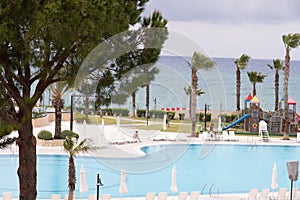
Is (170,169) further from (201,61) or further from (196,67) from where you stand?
(201,61)

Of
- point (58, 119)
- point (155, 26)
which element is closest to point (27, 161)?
point (155, 26)

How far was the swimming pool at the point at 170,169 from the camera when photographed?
17.0 metres

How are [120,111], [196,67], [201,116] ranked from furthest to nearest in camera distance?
[201,116] < [120,111] < [196,67]

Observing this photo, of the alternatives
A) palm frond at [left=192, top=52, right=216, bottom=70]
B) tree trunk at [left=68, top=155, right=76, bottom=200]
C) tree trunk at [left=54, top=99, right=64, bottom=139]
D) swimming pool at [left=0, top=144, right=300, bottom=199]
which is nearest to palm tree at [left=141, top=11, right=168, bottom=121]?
tree trunk at [left=68, top=155, right=76, bottom=200]

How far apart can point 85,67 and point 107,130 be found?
649 inches

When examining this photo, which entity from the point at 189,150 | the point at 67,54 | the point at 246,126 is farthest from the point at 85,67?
the point at 246,126

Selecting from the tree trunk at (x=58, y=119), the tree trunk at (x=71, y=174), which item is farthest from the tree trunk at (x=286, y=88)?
the tree trunk at (x=71, y=174)

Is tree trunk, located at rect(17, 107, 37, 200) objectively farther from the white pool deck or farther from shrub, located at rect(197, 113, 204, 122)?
shrub, located at rect(197, 113, 204, 122)

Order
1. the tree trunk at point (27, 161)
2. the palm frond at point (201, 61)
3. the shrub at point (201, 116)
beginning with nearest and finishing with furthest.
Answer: the tree trunk at point (27, 161) < the palm frond at point (201, 61) < the shrub at point (201, 116)

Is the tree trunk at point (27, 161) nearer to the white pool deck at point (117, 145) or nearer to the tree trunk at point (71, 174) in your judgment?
the tree trunk at point (71, 174)

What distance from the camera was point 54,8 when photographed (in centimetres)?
888

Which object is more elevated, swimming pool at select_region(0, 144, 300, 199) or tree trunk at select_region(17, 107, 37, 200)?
tree trunk at select_region(17, 107, 37, 200)

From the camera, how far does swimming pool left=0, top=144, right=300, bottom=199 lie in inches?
670

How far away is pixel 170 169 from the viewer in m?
20.2
